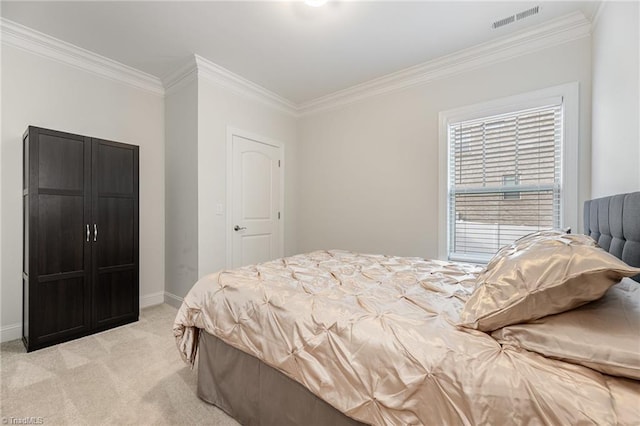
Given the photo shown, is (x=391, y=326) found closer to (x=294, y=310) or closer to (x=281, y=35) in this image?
(x=294, y=310)

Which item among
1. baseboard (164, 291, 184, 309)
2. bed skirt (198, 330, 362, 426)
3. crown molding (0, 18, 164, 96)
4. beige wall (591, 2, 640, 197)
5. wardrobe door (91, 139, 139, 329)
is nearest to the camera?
bed skirt (198, 330, 362, 426)

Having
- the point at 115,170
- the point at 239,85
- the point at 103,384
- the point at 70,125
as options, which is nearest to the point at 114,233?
the point at 115,170

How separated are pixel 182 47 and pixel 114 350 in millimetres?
2901

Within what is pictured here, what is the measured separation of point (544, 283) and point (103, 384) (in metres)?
2.55

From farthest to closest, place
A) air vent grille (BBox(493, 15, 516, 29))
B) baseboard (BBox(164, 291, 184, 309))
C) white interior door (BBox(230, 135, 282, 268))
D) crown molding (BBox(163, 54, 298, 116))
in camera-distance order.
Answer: white interior door (BBox(230, 135, 282, 268))
baseboard (BBox(164, 291, 184, 309))
crown molding (BBox(163, 54, 298, 116))
air vent grille (BBox(493, 15, 516, 29))

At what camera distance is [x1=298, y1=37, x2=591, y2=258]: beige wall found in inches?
98.9

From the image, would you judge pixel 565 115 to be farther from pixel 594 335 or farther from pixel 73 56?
pixel 73 56

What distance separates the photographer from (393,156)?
11.1ft

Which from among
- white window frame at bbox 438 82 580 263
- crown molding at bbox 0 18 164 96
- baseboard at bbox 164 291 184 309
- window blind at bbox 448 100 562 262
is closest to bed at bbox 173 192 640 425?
white window frame at bbox 438 82 580 263

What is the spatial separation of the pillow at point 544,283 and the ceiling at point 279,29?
2.26 metres

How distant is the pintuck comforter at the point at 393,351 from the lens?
2.37ft

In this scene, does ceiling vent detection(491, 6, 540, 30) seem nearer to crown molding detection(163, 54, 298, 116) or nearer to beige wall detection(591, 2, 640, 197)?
beige wall detection(591, 2, 640, 197)

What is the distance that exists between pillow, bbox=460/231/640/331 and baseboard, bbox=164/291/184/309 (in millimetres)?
3246

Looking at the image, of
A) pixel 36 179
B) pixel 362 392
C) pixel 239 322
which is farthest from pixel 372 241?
pixel 36 179
